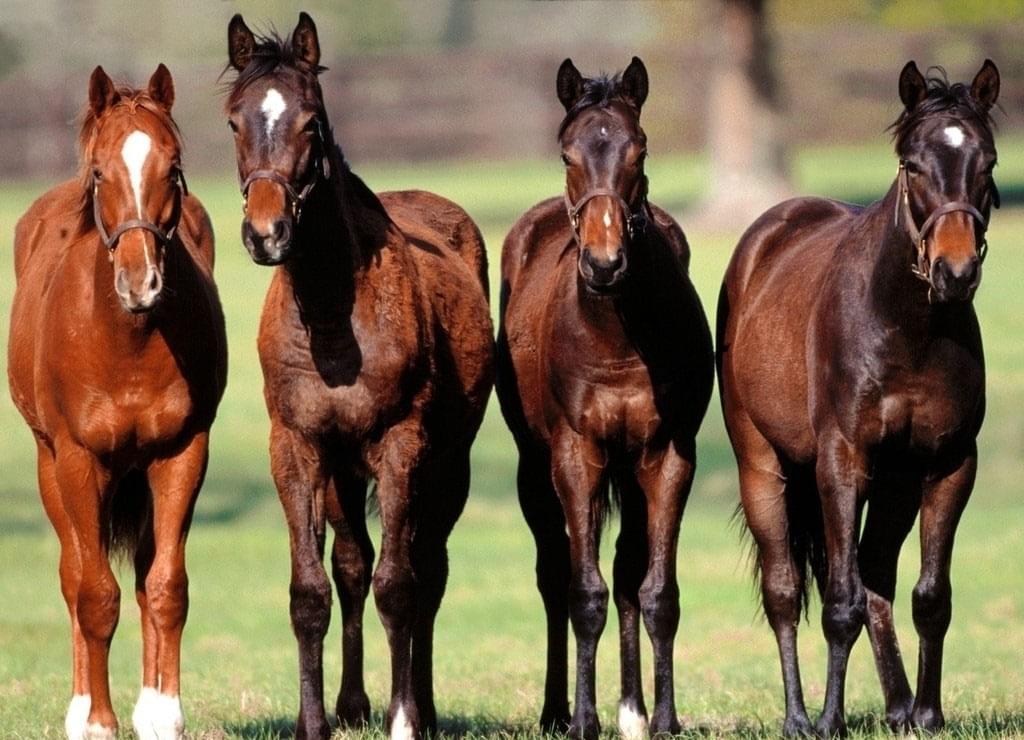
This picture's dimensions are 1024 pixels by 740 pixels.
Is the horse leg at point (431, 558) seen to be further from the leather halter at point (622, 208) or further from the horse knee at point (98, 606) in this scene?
the leather halter at point (622, 208)

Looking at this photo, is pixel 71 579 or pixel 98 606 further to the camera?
pixel 71 579

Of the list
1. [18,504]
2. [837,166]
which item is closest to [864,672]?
[18,504]

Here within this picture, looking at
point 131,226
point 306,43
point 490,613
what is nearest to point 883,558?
point 306,43

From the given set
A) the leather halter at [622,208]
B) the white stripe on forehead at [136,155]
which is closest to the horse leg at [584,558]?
the leather halter at [622,208]

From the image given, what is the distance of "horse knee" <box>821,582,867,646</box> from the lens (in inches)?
279

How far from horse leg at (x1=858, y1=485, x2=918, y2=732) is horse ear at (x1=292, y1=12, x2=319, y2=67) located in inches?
119

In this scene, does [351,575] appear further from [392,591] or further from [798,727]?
[798,727]

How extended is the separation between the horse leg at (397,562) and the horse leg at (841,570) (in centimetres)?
160

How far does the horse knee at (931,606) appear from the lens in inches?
281

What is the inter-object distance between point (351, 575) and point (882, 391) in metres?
2.38

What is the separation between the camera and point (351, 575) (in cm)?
783

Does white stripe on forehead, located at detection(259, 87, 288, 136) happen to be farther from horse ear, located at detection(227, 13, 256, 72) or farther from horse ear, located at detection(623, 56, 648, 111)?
horse ear, located at detection(623, 56, 648, 111)

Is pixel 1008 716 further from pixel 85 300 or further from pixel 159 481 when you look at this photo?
pixel 85 300

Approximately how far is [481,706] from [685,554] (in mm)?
6711
